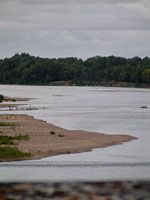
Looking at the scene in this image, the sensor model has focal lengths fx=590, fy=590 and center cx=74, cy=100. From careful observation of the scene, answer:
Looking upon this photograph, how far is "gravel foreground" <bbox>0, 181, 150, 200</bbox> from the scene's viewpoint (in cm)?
680

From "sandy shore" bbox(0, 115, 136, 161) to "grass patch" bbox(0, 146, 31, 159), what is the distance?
Result: 2.56 ft

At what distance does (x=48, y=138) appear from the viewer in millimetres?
54531

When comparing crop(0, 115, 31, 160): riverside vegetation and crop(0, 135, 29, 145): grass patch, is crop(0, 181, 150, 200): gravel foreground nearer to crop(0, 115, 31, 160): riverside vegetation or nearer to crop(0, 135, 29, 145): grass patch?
crop(0, 115, 31, 160): riverside vegetation

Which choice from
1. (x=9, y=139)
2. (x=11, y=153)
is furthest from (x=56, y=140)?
(x=11, y=153)

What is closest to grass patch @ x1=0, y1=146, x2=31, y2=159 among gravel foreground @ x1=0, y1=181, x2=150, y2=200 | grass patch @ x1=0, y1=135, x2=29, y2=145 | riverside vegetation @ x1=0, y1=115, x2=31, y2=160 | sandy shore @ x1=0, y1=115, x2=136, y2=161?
riverside vegetation @ x1=0, y1=115, x2=31, y2=160

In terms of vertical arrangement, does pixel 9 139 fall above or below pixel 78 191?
below

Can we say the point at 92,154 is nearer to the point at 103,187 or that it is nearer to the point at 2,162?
the point at 2,162

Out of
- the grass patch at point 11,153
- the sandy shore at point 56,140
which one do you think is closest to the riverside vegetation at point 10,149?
the grass patch at point 11,153

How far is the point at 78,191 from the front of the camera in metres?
6.91

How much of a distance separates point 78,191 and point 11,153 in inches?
1307

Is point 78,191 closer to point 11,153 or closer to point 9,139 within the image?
point 11,153

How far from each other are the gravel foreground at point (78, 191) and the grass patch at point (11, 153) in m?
32.1

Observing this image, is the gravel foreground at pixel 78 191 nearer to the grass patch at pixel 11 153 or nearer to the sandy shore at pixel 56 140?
the grass patch at pixel 11 153

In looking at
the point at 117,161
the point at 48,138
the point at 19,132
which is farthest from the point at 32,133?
the point at 117,161
